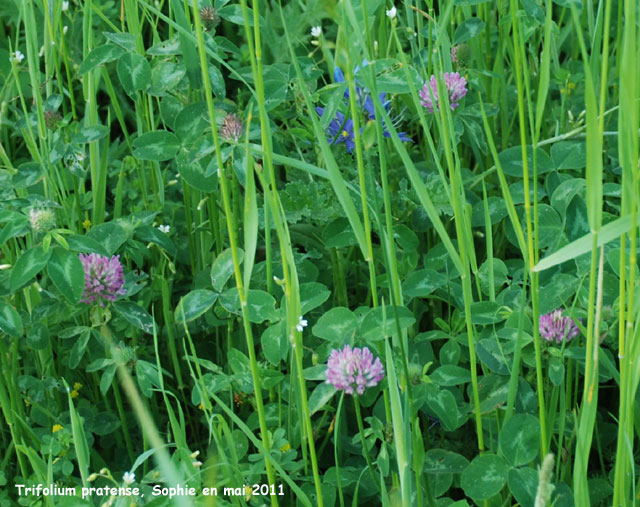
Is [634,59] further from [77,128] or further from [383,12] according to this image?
[77,128]

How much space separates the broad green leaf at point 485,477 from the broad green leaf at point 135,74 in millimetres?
767

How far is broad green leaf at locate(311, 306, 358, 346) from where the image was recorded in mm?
1120

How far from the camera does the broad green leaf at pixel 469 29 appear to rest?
1.50m

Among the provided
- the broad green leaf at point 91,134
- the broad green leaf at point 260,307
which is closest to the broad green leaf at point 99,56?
the broad green leaf at point 91,134

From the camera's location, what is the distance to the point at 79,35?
225 centimetres

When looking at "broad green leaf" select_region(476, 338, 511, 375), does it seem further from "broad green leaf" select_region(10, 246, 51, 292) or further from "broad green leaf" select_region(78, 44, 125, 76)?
"broad green leaf" select_region(78, 44, 125, 76)

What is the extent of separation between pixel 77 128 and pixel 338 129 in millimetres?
458

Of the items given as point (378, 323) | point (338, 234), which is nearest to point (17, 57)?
point (338, 234)

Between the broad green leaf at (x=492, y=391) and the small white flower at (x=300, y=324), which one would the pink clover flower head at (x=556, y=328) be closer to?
the broad green leaf at (x=492, y=391)

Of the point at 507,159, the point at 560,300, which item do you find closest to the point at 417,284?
the point at 560,300

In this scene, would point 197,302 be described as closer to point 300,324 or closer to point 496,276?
point 300,324

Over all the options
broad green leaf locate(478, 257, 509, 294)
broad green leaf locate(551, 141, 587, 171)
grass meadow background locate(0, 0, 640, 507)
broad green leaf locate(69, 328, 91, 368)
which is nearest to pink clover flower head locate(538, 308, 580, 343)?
grass meadow background locate(0, 0, 640, 507)

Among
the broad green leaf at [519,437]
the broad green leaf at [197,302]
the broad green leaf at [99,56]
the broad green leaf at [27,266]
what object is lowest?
the broad green leaf at [519,437]

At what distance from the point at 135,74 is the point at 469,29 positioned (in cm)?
60
